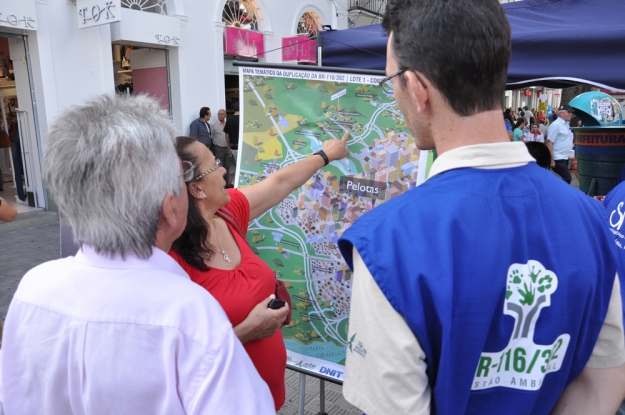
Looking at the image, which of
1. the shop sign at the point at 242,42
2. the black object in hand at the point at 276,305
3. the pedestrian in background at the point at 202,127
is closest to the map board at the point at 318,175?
the black object in hand at the point at 276,305

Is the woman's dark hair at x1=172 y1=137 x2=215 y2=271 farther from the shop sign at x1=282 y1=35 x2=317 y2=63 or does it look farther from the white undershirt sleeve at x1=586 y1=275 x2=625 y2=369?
the shop sign at x1=282 y1=35 x2=317 y2=63

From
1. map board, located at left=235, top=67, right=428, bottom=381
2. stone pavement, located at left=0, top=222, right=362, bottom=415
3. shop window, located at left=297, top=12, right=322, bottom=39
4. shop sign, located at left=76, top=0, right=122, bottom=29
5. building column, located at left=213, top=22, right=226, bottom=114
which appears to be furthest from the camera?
shop window, located at left=297, top=12, right=322, bottom=39

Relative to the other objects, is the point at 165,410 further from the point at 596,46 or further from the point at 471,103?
the point at 596,46

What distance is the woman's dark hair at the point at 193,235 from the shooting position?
5.52ft

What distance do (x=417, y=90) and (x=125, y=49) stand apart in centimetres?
1061

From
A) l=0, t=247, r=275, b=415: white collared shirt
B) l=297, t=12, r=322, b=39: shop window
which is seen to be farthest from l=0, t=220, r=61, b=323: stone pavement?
l=297, t=12, r=322, b=39: shop window

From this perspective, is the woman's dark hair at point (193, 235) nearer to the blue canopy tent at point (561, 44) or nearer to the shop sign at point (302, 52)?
the blue canopy tent at point (561, 44)

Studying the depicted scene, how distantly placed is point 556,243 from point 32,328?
110cm

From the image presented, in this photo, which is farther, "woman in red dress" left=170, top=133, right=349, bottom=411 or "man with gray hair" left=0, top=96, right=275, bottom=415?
"woman in red dress" left=170, top=133, right=349, bottom=411

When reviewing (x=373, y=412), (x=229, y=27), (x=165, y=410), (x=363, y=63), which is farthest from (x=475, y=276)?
(x=229, y=27)

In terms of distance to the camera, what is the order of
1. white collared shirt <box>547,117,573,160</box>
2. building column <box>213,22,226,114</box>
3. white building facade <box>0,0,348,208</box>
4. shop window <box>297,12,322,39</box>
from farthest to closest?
1. shop window <box>297,12,322,39</box>
2. building column <box>213,22,226,114</box>
3. white collared shirt <box>547,117,573,160</box>
4. white building facade <box>0,0,348,208</box>

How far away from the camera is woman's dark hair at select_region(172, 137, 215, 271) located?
168cm

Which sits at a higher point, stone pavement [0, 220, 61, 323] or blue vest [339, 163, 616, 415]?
blue vest [339, 163, 616, 415]

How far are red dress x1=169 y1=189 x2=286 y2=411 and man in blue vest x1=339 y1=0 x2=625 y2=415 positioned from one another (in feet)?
2.66
